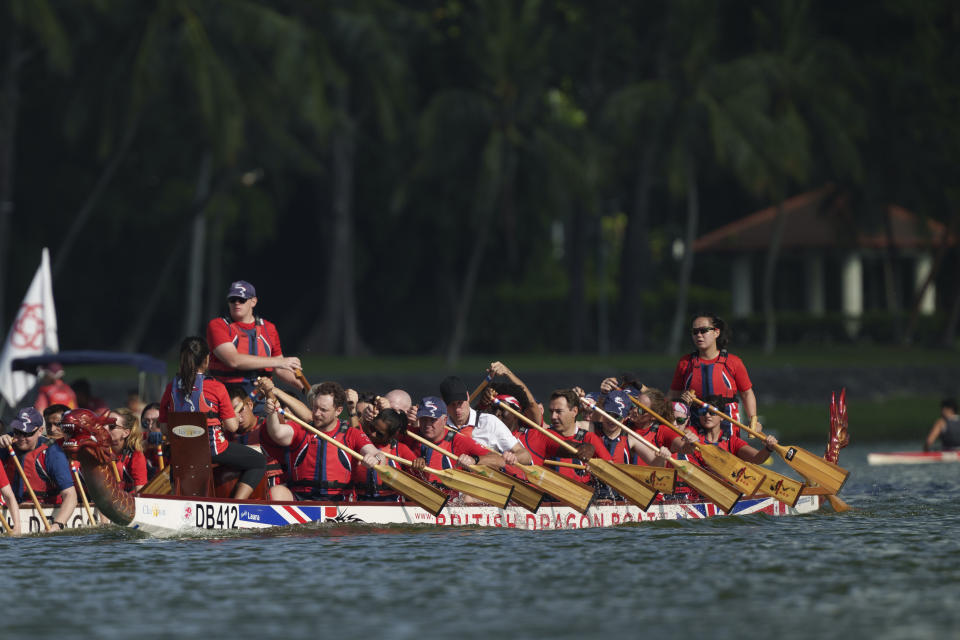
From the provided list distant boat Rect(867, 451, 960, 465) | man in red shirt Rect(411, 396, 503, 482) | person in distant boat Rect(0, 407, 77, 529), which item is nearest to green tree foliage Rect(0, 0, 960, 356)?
distant boat Rect(867, 451, 960, 465)

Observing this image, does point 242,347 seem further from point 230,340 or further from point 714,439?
point 714,439

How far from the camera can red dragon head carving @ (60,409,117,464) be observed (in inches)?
593

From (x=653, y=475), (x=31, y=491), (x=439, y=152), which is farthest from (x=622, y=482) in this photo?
(x=439, y=152)

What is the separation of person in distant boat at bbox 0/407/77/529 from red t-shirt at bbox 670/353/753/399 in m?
5.95

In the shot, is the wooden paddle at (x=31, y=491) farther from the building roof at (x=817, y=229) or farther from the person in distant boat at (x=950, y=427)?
the building roof at (x=817, y=229)

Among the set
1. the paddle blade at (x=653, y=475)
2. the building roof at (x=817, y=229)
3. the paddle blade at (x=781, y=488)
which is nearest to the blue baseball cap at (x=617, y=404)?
the paddle blade at (x=653, y=475)

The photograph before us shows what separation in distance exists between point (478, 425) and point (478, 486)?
3.27ft

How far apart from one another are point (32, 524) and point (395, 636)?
19.9 ft

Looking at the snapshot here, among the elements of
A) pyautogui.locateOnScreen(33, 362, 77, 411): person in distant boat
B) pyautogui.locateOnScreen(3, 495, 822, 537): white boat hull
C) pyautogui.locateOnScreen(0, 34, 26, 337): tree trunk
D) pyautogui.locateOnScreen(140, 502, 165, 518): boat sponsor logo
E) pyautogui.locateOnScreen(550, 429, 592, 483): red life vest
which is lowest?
pyautogui.locateOnScreen(3, 495, 822, 537): white boat hull

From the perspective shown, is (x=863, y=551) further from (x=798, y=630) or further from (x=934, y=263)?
(x=934, y=263)

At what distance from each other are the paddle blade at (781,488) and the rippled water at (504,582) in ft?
1.08

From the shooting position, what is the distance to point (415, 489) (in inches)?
624

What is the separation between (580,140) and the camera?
47.7 meters

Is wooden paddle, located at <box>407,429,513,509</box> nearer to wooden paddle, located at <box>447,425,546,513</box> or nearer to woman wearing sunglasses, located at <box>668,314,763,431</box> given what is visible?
wooden paddle, located at <box>447,425,546,513</box>
